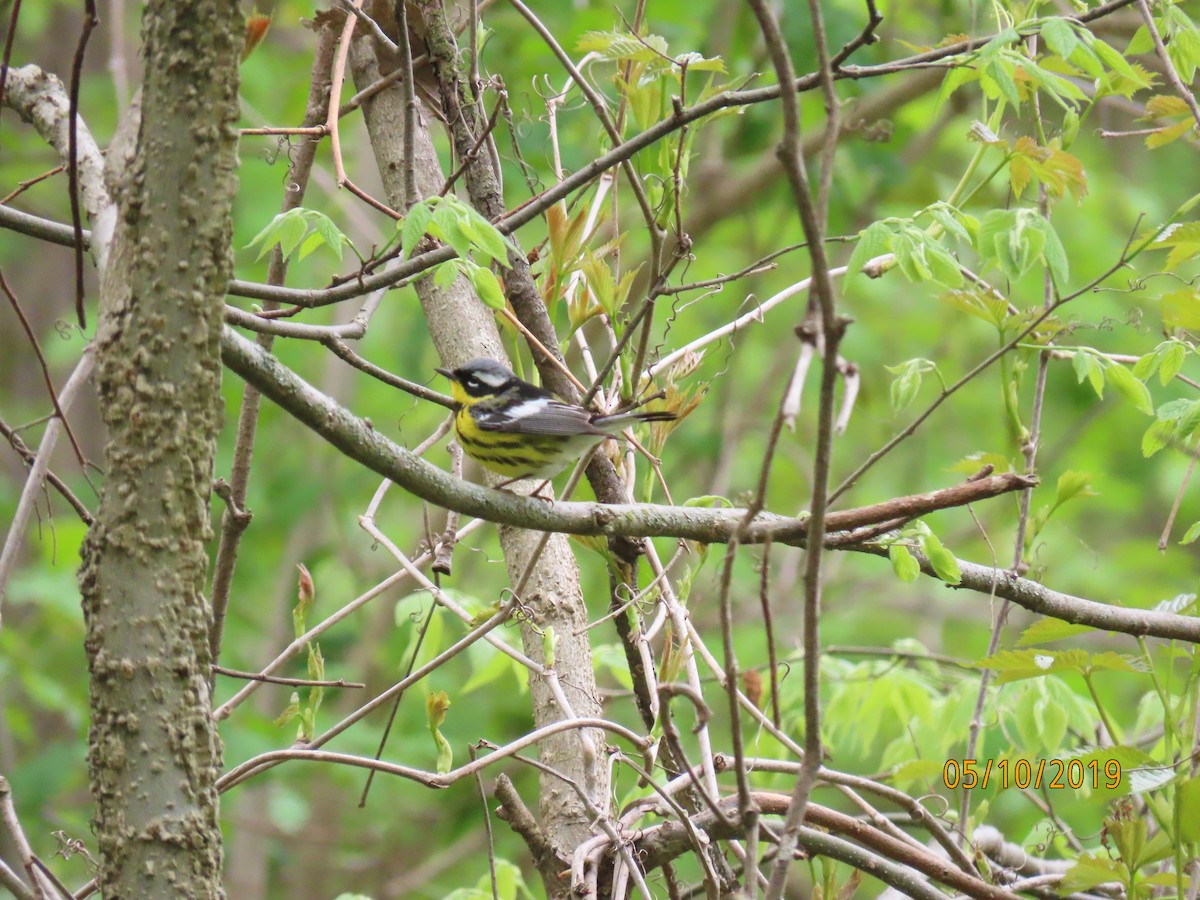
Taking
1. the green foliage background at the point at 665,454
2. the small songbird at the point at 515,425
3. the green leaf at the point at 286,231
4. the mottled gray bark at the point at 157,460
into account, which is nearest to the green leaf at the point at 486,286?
the green leaf at the point at 286,231

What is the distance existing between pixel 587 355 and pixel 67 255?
7.64 meters

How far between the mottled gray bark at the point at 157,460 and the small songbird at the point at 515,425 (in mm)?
1291

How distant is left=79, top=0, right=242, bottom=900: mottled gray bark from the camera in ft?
3.99

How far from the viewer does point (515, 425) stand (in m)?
2.73

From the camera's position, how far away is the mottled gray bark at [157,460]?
122 cm

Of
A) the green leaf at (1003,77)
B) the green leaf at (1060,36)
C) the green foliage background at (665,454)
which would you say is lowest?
the green foliage background at (665,454)

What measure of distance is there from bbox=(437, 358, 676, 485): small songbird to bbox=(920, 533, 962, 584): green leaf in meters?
0.71

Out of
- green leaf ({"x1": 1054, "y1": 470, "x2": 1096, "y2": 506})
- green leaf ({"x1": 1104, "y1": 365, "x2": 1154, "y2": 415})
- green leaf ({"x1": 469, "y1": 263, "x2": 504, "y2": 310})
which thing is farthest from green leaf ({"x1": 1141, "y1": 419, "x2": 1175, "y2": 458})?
green leaf ({"x1": 469, "y1": 263, "x2": 504, "y2": 310})

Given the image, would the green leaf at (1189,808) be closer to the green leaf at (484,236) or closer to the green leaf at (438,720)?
the green leaf at (438,720)

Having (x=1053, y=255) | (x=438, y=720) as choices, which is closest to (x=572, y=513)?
(x=438, y=720)

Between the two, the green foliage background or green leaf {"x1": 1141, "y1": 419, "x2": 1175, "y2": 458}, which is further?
the green foliage background

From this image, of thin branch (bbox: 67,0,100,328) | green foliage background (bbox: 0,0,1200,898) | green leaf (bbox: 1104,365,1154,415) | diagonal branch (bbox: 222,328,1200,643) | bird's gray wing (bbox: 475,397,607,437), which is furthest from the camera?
green foliage background (bbox: 0,0,1200,898)

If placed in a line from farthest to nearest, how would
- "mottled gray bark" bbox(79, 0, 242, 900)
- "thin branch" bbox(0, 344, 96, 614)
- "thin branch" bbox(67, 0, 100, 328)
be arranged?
"thin branch" bbox(0, 344, 96, 614) < "thin branch" bbox(67, 0, 100, 328) < "mottled gray bark" bbox(79, 0, 242, 900)

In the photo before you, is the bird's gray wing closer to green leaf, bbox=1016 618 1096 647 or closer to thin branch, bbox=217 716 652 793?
thin branch, bbox=217 716 652 793
